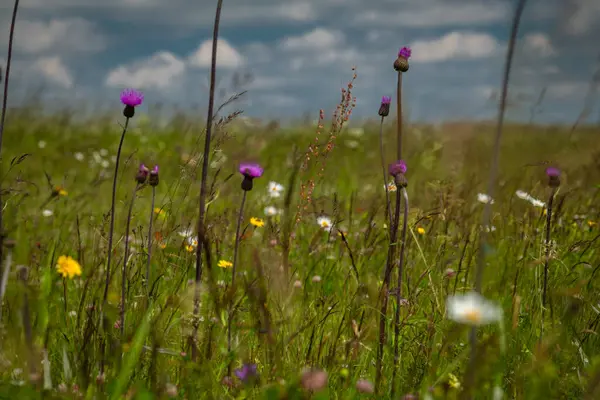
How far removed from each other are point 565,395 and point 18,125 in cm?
840

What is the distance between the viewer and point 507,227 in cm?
344

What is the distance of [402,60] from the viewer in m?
1.70

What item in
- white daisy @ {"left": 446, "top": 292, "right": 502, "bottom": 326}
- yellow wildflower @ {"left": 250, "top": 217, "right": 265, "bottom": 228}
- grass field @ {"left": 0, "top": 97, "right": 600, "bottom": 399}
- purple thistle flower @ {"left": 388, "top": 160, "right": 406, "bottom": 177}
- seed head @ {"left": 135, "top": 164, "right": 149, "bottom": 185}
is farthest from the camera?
yellow wildflower @ {"left": 250, "top": 217, "right": 265, "bottom": 228}

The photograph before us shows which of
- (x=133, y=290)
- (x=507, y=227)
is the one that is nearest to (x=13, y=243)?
(x=133, y=290)

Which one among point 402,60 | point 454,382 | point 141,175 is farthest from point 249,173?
point 454,382

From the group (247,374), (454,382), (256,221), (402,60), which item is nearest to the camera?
(247,374)

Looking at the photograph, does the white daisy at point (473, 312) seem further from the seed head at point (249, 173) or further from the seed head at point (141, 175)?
the seed head at point (141, 175)

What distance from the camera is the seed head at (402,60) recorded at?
170 cm

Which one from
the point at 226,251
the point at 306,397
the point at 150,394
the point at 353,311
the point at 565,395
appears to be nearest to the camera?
the point at 150,394

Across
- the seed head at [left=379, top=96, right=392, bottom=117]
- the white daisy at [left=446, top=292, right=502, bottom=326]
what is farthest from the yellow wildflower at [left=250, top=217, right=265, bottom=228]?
the white daisy at [left=446, top=292, right=502, bottom=326]

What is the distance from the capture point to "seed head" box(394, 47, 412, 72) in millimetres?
1695

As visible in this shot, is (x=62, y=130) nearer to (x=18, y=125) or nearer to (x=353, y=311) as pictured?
(x=18, y=125)

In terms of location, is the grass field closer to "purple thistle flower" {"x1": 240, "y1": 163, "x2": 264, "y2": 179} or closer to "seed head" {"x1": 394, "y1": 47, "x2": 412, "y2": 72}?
"purple thistle flower" {"x1": 240, "y1": 163, "x2": 264, "y2": 179}

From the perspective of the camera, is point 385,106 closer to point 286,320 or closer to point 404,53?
point 404,53
